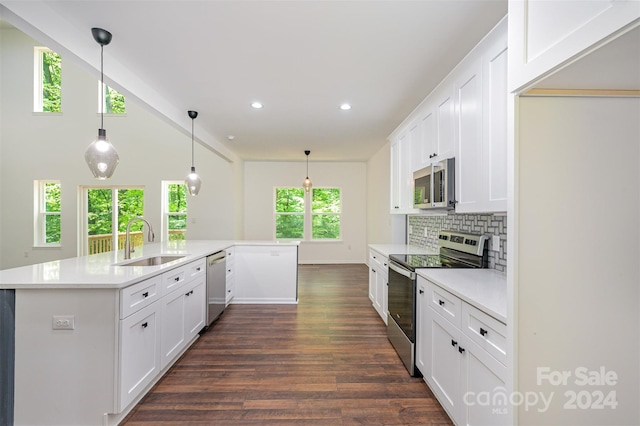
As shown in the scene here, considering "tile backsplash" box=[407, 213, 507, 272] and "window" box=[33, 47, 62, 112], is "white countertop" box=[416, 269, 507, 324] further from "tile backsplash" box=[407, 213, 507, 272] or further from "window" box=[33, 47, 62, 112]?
"window" box=[33, 47, 62, 112]

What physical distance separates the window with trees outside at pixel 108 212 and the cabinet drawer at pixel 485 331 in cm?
700

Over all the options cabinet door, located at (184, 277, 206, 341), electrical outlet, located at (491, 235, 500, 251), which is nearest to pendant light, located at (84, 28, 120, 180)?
cabinet door, located at (184, 277, 206, 341)

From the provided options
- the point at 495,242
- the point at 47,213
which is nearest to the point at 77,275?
the point at 495,242

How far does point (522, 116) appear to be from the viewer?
3.77ft

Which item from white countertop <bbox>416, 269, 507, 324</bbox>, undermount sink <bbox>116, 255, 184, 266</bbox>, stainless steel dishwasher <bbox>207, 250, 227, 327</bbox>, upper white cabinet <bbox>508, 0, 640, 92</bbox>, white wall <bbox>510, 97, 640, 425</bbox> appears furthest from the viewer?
stainless steel dishwasher <bbox>207, 250, 227, 327</bbox>

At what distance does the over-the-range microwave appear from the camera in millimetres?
2309

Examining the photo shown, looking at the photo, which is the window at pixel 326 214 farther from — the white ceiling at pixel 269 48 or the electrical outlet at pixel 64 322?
the electrical outlet at pixel 64 322

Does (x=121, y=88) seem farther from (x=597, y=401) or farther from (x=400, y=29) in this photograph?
(x=597, y=401)

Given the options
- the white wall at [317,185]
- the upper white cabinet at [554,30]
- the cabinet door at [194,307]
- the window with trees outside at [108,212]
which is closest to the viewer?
the upper white cabinet at [554,30]

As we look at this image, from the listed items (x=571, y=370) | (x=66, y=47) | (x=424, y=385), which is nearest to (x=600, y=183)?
(x=571, y=370)

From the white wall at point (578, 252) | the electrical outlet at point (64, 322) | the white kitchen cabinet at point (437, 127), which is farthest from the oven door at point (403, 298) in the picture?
the electrical outlet at point (64, 322)

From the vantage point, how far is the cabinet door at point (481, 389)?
129 centimetres

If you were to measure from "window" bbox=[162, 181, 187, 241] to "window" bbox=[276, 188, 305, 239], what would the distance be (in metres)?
2.25

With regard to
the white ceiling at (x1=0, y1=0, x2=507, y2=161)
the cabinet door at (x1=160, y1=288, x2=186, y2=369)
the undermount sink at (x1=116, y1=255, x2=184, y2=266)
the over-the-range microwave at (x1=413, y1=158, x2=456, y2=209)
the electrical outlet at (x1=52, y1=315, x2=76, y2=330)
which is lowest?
the cabinet door at (x1=160, y1=288, x2=186, y2=369)
